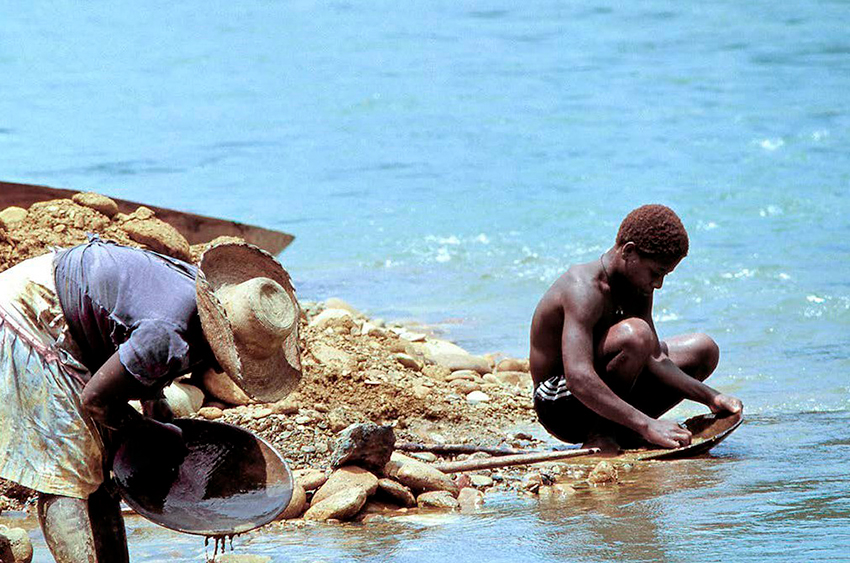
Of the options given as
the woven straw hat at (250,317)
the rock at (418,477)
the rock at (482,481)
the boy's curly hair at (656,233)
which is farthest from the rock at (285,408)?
the woven straw hat at (250,317)

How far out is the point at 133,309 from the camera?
3691mm

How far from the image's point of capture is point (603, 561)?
421cm

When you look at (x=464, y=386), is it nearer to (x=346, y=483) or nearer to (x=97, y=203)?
(x=346, y=483)

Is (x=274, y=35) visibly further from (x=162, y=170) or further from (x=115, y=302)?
(x=115, y=302)

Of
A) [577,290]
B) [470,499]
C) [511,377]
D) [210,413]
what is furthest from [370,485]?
[511,377]

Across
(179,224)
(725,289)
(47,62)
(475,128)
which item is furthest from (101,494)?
(47,62)

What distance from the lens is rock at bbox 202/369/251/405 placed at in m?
6.10

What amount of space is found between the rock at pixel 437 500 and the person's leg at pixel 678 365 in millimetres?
1287

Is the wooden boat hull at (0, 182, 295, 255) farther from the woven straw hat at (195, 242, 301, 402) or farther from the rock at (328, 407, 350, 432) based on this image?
the woven straw hat at (195, 242, 301, 402)

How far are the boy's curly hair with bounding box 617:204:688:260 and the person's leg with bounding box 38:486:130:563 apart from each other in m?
2.59

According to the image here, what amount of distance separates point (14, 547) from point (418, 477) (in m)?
1.58

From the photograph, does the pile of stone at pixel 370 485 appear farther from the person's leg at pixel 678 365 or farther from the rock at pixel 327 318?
the rock at pixel 327 318

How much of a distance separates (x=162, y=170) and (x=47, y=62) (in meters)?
11.4

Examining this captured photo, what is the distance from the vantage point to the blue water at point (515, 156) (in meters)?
7.02
